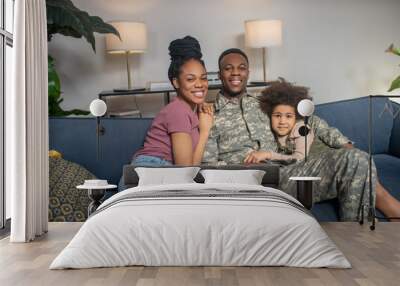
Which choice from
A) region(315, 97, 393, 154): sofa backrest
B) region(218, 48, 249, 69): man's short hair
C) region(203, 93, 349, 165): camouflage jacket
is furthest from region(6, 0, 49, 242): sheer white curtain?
region(315, 97, 393, 154): sofa backrest

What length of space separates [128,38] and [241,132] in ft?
5.24

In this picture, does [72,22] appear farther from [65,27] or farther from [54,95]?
[54,95]

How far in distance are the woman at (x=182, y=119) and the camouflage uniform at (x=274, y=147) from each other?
14 centimetres

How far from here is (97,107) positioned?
779cm

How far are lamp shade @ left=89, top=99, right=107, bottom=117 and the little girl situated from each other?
63.8 inches

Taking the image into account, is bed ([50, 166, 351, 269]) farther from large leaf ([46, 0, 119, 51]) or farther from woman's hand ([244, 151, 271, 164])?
large leaf ([46, 0, 119, 51])

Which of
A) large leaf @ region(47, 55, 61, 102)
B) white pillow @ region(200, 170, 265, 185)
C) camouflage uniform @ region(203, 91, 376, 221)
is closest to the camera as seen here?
white pillow @ region(200, 170, 265, 185)

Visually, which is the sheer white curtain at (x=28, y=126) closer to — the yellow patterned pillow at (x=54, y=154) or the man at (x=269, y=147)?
the yellow patterned pillow at (x=54, y=154)

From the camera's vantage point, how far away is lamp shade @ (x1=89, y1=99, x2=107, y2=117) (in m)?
7.78

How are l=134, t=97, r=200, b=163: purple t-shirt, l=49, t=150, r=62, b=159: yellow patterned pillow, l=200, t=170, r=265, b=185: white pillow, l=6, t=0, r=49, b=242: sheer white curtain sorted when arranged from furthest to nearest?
l=134, t=97, r=200, b=163: purple t-shirt → l=49, t=150, r=62, b=159: yellow patterned pillow → l=200, t=170, r=265, b=185: white pillow → l=6, t=0, r=49, b=242: sheer white curtain

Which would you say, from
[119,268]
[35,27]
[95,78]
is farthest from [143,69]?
[119,268]

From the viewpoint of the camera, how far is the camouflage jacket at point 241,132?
8.18 metres

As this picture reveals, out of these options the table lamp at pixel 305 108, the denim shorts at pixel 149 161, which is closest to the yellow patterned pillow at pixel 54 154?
the denim shorts at pixel 149 161

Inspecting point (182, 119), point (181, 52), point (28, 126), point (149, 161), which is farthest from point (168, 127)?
point (28, 126)
